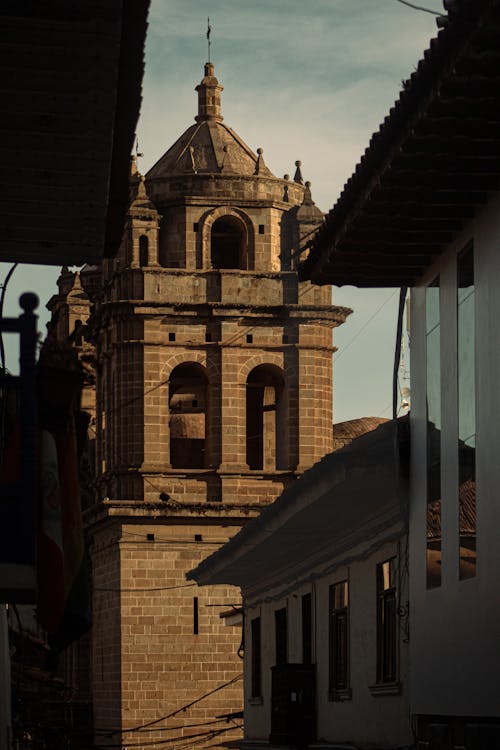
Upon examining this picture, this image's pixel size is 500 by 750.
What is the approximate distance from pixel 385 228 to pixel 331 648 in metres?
8.88

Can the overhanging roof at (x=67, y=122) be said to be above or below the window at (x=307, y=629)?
above

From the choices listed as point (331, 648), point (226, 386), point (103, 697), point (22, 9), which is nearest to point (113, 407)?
point (226, 386)

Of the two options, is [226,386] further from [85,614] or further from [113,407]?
[85,614]

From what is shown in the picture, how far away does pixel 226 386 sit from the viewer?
181 feet

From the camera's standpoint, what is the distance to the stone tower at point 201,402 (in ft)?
175

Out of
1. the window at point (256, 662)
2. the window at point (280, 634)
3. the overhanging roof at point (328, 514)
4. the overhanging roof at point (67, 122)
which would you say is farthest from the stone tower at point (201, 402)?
the overhanging roof at point (67, 122)

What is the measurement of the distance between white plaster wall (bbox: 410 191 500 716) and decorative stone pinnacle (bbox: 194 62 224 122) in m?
40.4

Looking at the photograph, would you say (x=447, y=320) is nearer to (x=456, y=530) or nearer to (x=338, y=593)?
(x=456, y=530)

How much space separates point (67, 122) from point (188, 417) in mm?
48875

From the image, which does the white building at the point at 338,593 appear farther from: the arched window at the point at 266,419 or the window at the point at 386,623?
the arched window at the point at 266,419

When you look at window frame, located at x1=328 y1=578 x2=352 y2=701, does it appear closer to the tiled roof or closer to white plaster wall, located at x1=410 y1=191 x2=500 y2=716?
white plaster wall, located at x1=410 y1=191 x2=500 y2=716

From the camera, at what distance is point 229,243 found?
58750mm

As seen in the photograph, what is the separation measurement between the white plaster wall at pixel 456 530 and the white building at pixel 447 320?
0.01m

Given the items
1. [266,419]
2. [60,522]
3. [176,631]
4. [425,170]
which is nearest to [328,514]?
[425,170]
